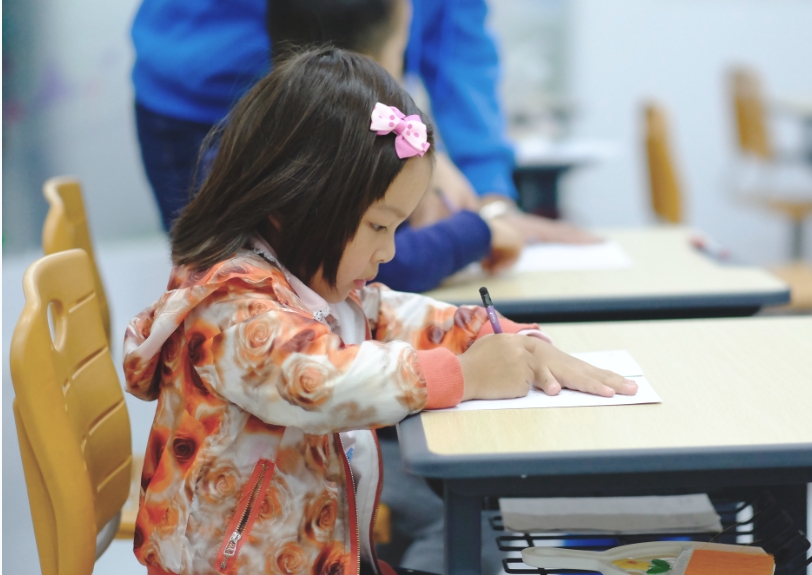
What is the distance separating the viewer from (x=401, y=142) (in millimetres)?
892

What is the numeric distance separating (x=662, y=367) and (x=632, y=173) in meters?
3.91

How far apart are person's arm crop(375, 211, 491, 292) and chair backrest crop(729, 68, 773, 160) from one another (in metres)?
2.99

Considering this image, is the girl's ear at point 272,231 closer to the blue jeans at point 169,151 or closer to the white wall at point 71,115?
the blue jeans at point 169,151

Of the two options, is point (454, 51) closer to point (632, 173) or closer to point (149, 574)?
point (149, 574)

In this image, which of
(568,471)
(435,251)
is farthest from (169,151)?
(568,471)

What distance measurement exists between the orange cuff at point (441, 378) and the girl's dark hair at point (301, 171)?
158mm

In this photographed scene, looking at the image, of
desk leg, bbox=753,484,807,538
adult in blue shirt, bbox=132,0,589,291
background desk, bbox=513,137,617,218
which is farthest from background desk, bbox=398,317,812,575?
background desk, bbox=513,137,617,218

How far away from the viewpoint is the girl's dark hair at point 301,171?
88 cm

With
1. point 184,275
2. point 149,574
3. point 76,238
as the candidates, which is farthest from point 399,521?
point 76,238

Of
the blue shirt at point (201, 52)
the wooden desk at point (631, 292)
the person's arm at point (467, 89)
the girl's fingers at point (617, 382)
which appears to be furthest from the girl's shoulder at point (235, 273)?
the person's arm at point (467, 89)

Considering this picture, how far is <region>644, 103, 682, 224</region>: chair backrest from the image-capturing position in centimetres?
254

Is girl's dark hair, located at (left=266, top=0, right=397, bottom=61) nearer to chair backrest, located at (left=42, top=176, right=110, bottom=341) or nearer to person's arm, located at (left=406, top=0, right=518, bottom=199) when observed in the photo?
chair backrest, located at (left=42, top=176, right=110, bottom=341)

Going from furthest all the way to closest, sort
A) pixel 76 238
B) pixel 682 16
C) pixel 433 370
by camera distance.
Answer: pixel 682 16, pixel 76 238, pixel 433 370

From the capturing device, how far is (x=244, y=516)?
0.86 m
